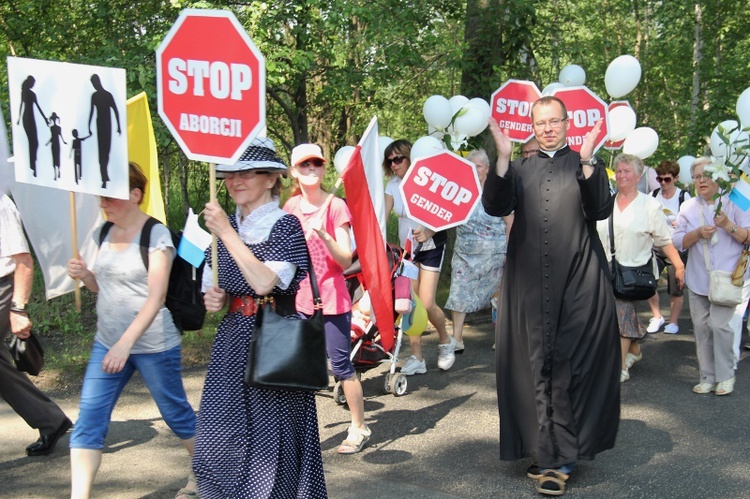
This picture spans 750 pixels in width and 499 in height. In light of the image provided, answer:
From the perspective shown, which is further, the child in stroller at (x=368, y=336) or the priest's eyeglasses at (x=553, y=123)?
the child in stroller at (x=368, y=336)

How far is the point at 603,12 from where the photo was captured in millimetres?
24797

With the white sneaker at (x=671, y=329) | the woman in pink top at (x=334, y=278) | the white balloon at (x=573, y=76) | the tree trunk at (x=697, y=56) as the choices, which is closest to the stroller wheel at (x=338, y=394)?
the woman in pink top at (x=334, y=278)

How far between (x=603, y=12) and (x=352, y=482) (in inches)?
848

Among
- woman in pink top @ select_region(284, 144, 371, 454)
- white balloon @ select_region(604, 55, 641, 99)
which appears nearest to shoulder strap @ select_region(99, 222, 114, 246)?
woman in pink top @ select_region(284, 144, 371, 454)

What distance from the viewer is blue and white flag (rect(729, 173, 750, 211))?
7512mm

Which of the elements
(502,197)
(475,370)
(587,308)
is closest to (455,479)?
(587,308)

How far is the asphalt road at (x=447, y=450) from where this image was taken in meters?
5.38

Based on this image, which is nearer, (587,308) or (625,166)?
(587,308)

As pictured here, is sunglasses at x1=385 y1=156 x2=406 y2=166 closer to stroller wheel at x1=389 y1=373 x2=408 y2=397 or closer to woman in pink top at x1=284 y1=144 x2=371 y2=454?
stroller wheel at x1=389 y1=373 x2=408 y2=397

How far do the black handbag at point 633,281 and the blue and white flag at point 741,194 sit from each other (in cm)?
85

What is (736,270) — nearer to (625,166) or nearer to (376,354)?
(625,166)

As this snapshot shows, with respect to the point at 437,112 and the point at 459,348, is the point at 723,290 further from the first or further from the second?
the point at 437,112

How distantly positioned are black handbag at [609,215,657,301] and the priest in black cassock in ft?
7.43

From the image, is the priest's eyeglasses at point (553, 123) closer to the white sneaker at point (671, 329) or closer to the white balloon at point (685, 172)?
the white sneaker at point (671, 329)
